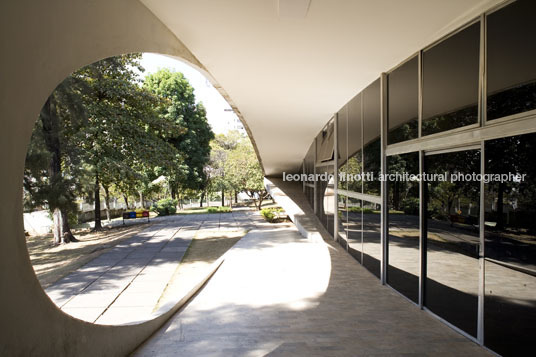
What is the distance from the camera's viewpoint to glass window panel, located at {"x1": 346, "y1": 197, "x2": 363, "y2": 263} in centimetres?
871

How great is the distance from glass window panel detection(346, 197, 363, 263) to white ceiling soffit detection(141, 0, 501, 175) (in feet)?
9.02

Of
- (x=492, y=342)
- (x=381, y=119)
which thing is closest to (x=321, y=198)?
(x=381, y=119)

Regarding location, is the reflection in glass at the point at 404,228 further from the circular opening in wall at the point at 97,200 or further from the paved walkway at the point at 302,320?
the circular opening in wall at the point at 97,200

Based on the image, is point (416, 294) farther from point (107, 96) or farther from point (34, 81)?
point (107, 96)

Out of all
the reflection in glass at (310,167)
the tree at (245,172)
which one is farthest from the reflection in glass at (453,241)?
the tree at (245,172)

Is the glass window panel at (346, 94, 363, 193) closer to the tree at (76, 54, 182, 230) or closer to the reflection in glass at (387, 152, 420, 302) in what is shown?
the reflection in glass at (387, 152, 420, 302)

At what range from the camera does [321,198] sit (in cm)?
1463

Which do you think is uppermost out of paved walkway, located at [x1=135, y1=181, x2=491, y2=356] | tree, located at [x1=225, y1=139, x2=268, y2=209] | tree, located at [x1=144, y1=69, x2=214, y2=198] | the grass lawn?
tree, located at [x1=144, y1=69, x2=214, y2=198]

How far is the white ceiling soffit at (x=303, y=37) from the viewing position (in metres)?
4.17

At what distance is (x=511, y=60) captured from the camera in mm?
3826

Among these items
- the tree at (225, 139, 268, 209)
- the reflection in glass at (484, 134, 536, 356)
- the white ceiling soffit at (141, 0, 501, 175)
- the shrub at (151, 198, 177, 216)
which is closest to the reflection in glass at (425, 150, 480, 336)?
the reflection in glass at (484, 134, 536, 356)

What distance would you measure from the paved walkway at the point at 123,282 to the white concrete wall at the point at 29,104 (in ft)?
5.94

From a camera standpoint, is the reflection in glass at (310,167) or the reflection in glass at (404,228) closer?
the reflection in glass at (404,228)

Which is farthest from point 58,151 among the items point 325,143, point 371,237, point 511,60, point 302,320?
point 511,60
